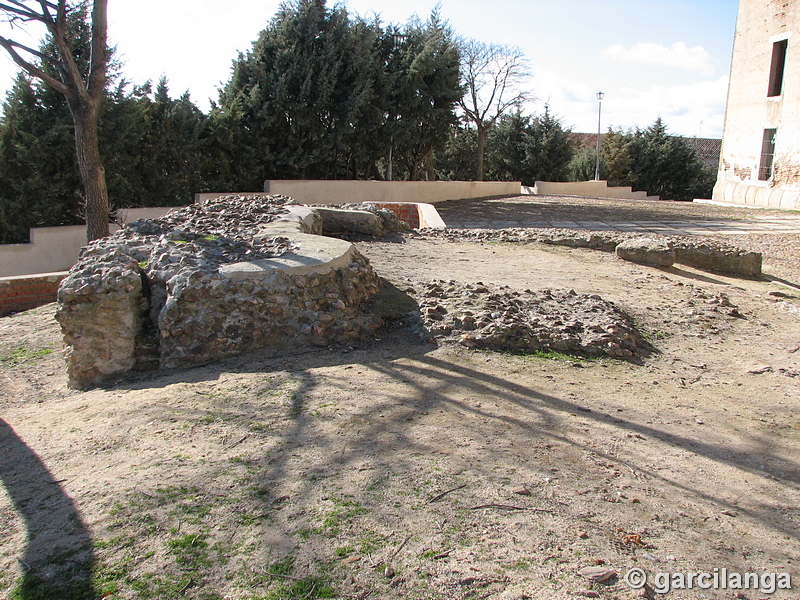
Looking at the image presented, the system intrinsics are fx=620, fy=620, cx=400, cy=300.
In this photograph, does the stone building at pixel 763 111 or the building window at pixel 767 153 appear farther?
the building window at pixel 767 153

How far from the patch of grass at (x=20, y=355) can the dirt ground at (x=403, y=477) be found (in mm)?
841

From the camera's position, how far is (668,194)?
2944 cm

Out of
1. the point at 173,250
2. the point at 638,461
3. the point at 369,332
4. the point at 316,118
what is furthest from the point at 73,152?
the point at 638,461

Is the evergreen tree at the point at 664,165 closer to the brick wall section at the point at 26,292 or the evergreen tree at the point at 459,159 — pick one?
the evergreen tree at the point at 459,159

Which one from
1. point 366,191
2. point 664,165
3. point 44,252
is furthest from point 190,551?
point 664,165

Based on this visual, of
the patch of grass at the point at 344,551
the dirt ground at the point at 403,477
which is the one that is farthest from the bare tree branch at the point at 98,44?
the patch of grass at the point at 344,551

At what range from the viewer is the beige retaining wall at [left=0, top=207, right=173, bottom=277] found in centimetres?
1068

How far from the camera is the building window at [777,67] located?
59.3 ft

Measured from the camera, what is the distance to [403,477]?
2.28m

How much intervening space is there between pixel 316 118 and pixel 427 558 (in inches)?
588

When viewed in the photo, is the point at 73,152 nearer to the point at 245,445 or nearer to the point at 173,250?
the point at 173,250

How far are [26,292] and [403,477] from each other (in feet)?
20.9

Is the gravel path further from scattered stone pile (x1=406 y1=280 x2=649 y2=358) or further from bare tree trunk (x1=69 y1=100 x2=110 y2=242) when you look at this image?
→ bare tree trunk (x1=69 y1=100 x2=110 y2=242)

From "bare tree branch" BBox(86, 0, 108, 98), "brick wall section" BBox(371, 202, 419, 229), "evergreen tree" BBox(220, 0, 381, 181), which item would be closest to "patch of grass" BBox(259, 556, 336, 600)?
"bare tree branch" BBox(86, 0, 108, 98)
